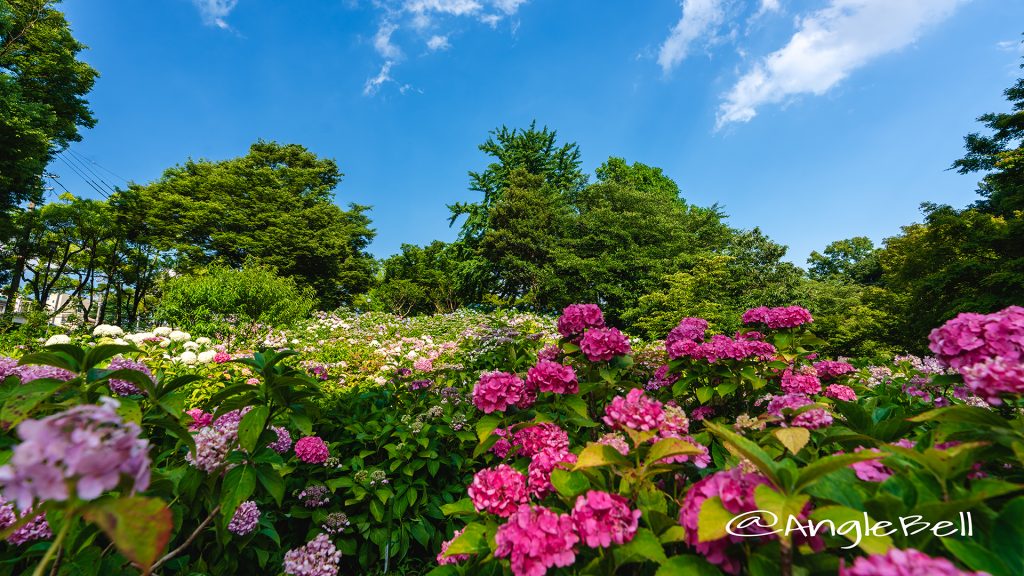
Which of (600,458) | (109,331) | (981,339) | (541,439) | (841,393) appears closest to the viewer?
(600,458)

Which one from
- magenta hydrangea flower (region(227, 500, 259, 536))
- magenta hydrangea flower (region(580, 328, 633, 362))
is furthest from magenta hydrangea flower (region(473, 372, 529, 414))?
magenta hydrangea flower (region(227, 500, 259, 536))

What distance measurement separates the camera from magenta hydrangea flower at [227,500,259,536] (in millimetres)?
1765

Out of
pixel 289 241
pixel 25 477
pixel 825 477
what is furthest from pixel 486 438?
pixel 289 241

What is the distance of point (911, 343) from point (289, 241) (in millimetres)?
30013

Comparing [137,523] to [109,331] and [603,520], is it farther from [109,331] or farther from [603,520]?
[109,331]

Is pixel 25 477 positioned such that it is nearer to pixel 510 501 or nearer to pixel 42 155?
pixel 510 501

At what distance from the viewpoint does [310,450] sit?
232cm

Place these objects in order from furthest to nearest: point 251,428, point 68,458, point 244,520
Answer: point 244,520
point 251,428
point 68,458

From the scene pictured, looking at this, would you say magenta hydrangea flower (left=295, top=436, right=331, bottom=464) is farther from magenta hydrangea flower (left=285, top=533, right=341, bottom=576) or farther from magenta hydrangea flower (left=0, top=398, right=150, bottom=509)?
magenta hydrangea flower (left=0, top=398, right=150, bottom=509)

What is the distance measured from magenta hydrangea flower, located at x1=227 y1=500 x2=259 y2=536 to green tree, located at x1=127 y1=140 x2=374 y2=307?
22.8m

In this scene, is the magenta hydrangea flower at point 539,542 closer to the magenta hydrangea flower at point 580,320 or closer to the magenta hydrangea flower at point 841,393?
the magenta hydrangea flower at point 580,320

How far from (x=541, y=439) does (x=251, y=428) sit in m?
1.09

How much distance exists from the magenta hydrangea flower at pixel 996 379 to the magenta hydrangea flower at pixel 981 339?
0.09 metres

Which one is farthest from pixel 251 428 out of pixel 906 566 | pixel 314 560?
pixel 906 566
